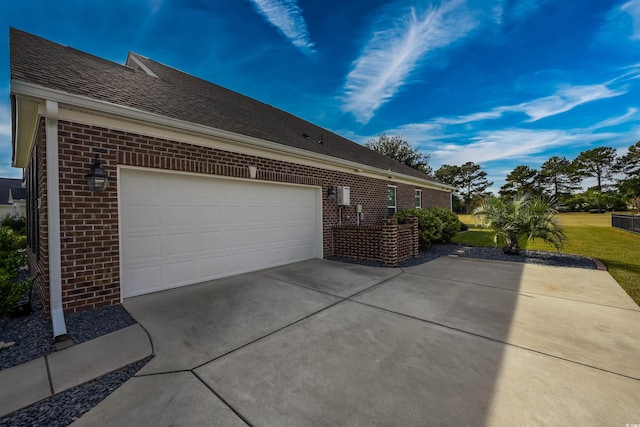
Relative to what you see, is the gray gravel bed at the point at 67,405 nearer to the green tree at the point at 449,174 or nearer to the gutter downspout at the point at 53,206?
the gutter downspout at the point at 53,206

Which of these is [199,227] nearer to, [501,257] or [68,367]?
[68,367]

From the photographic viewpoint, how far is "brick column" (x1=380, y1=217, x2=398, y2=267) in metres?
6.50

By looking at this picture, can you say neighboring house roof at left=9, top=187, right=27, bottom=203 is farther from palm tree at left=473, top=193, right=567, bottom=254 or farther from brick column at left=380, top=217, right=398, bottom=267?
palm tree at left=473, top=193, right=567, bottom=254

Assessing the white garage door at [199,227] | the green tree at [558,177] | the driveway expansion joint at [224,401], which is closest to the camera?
the driveway expansion joint at [224,401]

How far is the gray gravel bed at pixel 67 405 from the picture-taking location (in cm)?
175

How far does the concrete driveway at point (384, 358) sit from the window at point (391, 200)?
676 centimetres

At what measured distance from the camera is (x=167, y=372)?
228 centimetres

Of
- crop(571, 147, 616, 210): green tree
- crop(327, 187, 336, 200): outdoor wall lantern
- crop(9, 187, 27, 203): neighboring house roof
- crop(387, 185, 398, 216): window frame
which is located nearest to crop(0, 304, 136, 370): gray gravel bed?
crop(327, 187, 336, 200): outdoor wall lantern

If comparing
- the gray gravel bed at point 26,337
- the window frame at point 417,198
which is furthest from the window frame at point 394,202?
the gray gravel bed at point 26,337

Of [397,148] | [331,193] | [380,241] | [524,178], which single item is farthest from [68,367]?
[524,178]

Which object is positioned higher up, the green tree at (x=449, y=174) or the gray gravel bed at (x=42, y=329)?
the green tree at (x=449, y=174)

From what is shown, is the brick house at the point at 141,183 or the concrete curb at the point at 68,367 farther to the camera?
the brick house at the point at 141,183

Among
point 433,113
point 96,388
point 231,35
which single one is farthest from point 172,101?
point 433,113

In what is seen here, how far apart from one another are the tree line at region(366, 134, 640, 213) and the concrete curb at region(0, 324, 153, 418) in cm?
3615
